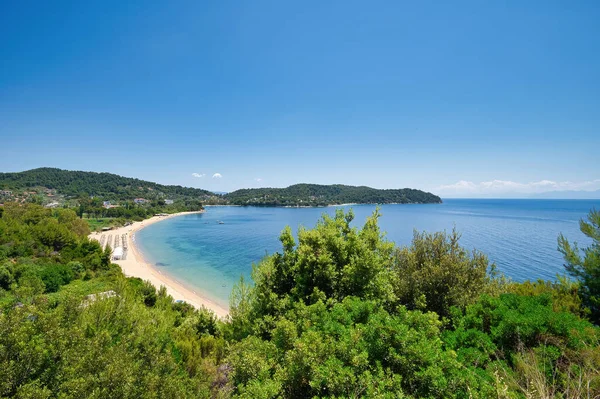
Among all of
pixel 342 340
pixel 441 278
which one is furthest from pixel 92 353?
pixel 441 278

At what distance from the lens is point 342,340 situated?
6387mm

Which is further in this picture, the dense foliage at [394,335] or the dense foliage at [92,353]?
the dense foliage at [92,353]

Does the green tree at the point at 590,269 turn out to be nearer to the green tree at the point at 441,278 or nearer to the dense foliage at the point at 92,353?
the green tree at the point at 441,278

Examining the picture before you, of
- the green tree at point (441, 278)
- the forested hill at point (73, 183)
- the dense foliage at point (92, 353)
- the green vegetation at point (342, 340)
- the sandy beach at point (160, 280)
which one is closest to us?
the green vegetation at point (342, 340)

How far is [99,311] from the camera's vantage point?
10.3 meters

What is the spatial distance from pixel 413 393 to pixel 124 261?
181 ft

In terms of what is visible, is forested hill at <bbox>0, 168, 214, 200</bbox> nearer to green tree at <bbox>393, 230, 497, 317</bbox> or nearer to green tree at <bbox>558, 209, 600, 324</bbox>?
green tree at <bbox>393, 230, 497, 317</bbox>

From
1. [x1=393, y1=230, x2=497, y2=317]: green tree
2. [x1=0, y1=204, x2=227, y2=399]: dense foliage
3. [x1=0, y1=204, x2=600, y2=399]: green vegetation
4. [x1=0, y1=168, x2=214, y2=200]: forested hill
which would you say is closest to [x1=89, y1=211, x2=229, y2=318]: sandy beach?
[x1=0, y1=204, x2=227, y2=399]: dense foliage

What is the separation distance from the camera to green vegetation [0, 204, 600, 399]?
218 inches

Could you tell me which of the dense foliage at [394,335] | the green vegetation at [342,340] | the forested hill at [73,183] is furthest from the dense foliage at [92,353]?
the forested hill at [73,183]

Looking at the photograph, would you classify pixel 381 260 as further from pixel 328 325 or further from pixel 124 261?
pixel 124 261

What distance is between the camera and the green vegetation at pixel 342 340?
553 cm

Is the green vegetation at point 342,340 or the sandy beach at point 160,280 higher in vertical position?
the green vegetation at point 342,340

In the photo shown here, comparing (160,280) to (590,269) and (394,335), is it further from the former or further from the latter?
(590,269)
